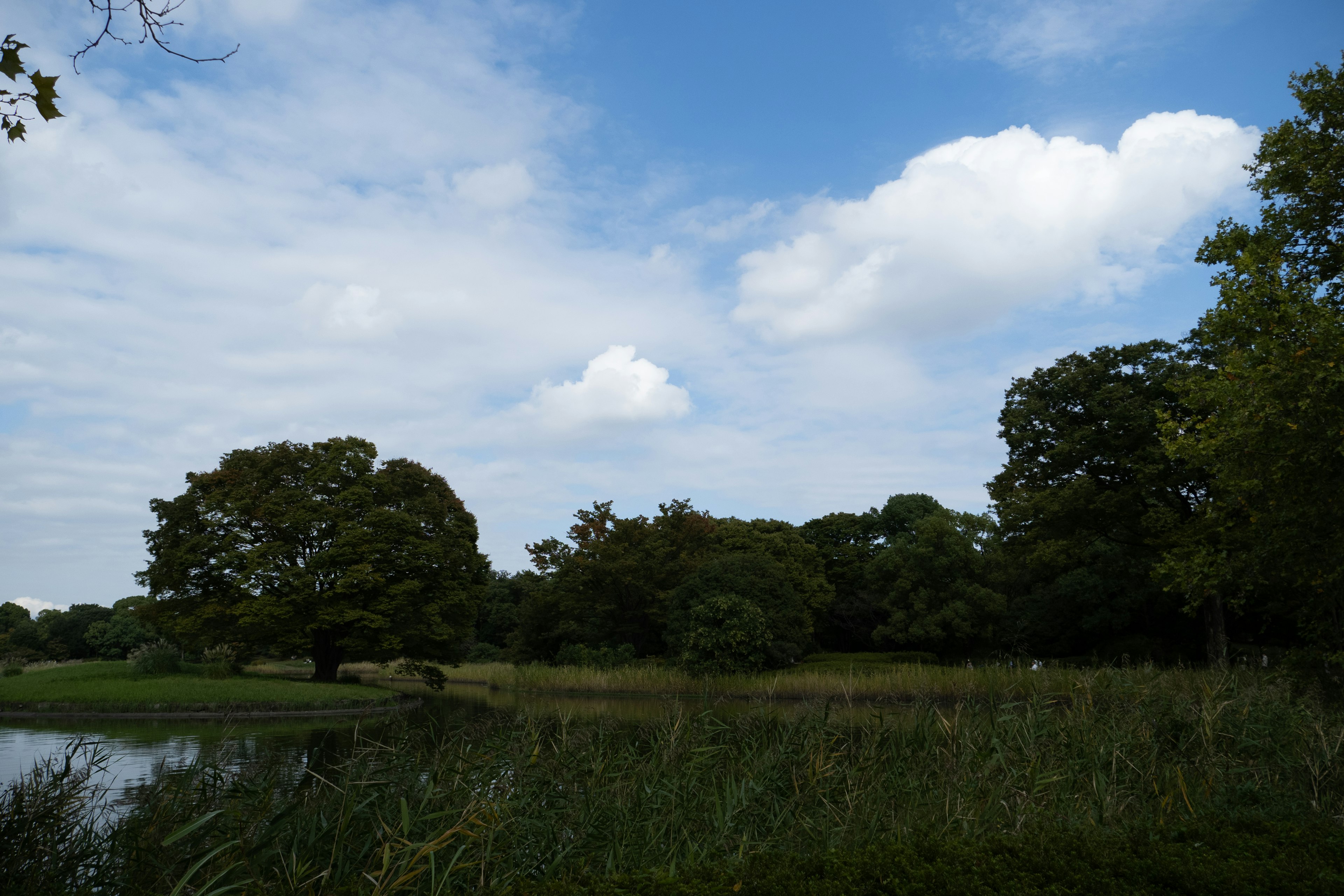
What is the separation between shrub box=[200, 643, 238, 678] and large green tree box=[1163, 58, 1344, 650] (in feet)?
87.9

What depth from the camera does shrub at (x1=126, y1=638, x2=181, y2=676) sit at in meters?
25.3

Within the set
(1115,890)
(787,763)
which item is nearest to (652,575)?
(787,763)

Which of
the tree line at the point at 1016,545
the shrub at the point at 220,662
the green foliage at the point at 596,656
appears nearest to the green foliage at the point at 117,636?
the tree line at the point at 1016,545

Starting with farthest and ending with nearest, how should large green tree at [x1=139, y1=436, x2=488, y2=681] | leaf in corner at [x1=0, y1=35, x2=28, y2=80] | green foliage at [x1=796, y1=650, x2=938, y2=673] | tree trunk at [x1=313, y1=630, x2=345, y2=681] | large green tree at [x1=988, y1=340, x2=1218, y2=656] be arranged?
1. green foliage at [x1=796, y1=650, x2=938, y2=673]
2. tree trunk at [x1=313, y1=630, x2=345, y2=681]
3. large green tree at [x1=139, y1=436, x2=488, y2=681]
4. large green tree at [x1=988, y1=340, x2=1218, y2=656]
5. leaf in corner at [x1=0, y1=35, x2=28, y2=80]

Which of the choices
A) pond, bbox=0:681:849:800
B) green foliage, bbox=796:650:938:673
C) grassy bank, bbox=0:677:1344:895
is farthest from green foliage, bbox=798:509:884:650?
grassy bank, bbox=0:677:1344:895

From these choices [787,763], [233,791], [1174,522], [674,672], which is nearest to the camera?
[233,791]

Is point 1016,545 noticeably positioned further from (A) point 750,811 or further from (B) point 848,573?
(A) point 750,811

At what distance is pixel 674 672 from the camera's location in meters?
27.6

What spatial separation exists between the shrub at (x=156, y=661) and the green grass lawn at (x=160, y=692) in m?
0.26

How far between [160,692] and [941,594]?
30.2 meters

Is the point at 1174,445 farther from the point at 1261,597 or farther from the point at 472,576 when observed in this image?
Answer: the point at 472,576

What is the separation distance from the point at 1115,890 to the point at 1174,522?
22650mm

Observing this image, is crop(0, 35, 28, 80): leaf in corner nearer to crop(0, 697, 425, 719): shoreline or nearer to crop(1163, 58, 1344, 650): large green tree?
crop(1163, 58, 1344, 650): large green tree

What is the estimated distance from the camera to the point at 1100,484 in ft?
89.7
